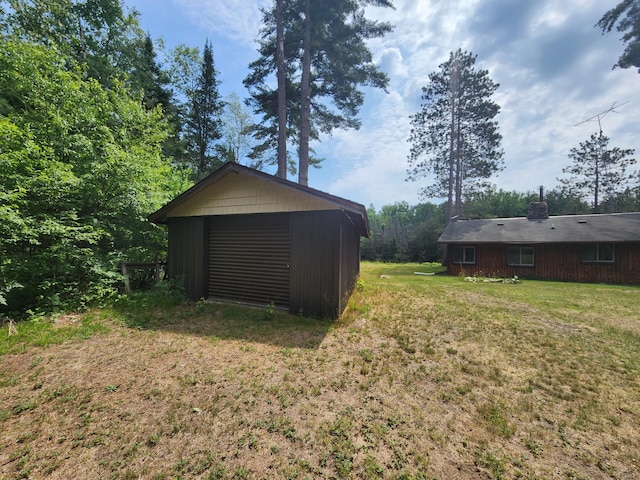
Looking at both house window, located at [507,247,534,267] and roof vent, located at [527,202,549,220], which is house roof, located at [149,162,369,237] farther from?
roof vent, located at [527,202,549,220]

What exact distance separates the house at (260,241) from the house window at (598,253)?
13.3 meters

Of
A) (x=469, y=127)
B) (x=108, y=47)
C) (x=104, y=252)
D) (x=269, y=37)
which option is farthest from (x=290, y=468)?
(x=469, y=127)

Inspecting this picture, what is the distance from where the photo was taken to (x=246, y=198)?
566cm

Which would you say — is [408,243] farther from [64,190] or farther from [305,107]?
[64,190]

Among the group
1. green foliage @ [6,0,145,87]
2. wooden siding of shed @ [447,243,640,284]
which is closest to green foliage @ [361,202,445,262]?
wooden siding of shed @ [447,243,640,284]

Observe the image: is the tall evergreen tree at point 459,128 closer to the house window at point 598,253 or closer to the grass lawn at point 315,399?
the house window at point 598,253

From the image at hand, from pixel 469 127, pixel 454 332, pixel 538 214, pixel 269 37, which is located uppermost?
pixel 269 37

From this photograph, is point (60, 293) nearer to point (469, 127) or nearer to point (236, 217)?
point (236, 217)

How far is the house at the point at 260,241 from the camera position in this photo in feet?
16.6

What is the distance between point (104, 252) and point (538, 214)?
71.4 ft

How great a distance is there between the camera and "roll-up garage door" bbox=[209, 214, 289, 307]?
18.7 feet

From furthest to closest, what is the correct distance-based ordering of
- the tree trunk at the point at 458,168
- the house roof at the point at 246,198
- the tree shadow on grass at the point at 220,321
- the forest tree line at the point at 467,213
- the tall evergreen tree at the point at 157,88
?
1. the forest tree line at the point at 467,213
2. the tree trunk at the point at 458,168
3. the tall evergreen tree at the point at 157,88
4. the house roof at the point at 246,198
5. the tree shadow on grass at the point at 220,321

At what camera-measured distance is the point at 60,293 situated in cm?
522

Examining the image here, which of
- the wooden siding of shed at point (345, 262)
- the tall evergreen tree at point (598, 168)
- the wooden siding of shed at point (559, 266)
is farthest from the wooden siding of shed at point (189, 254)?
the tall evergreen tree at point (598, 168)
